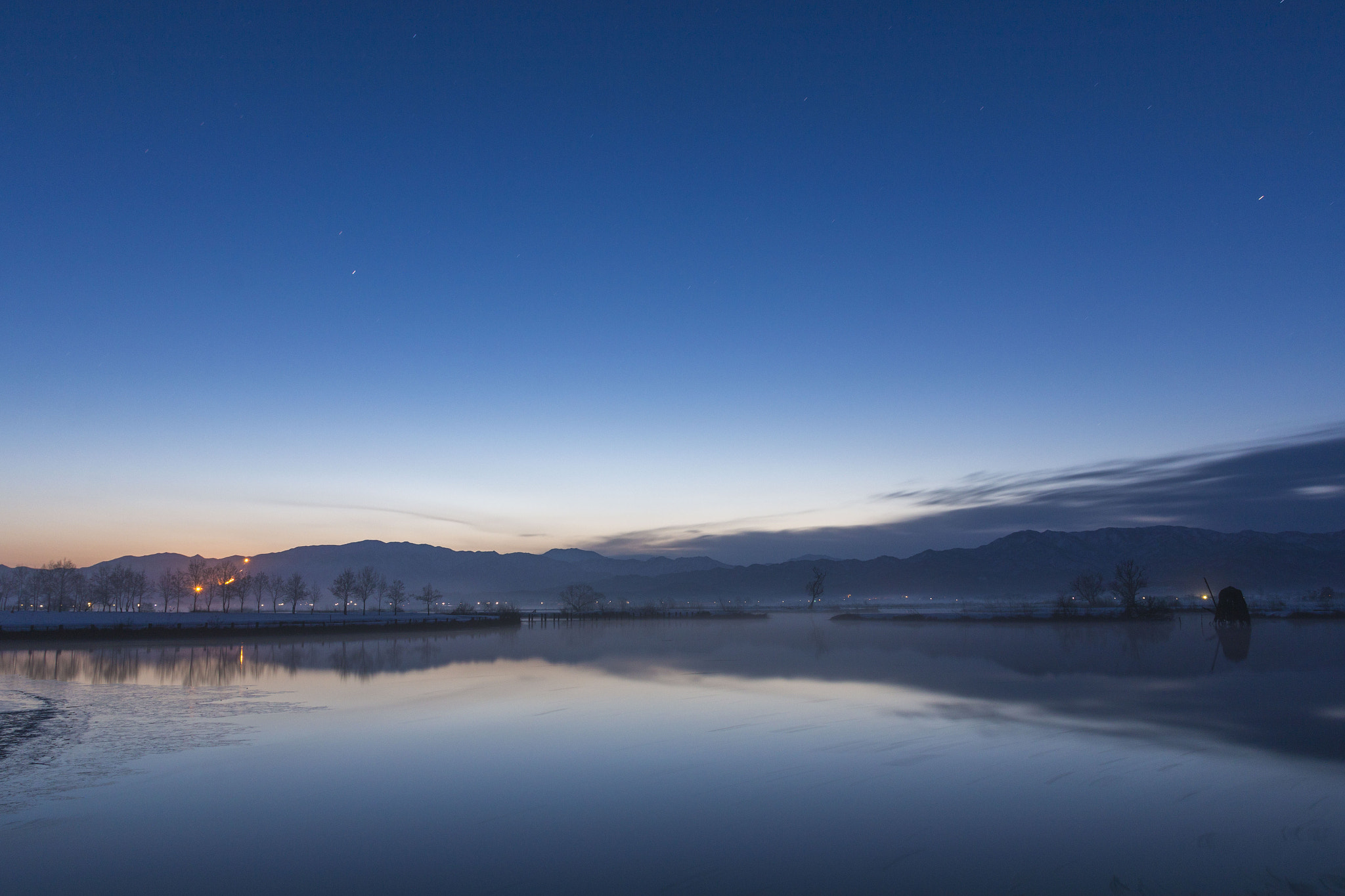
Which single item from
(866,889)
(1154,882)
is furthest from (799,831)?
(1154,882)

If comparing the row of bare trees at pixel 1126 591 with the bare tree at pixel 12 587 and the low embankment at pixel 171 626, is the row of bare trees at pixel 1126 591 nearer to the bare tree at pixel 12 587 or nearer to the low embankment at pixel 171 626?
the low embankment at pixel 171 626

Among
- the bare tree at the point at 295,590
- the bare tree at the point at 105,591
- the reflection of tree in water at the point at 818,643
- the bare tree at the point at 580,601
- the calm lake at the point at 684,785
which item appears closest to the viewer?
the calm lake at the point at 684,785

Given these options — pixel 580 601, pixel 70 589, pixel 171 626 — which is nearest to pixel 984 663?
pixel 171 626

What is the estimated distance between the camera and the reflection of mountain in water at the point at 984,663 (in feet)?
78.4

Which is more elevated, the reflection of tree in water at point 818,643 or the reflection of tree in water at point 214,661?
the reflection of tree in water at point 214,661

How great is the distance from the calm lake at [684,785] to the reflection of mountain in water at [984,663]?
334 mm

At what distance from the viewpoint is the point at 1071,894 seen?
989cm

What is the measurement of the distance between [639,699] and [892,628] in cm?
5980

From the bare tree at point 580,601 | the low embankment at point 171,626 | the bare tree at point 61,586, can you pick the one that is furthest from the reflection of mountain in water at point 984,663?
the bare tree at point 61,586

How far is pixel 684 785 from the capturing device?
52.4 feet

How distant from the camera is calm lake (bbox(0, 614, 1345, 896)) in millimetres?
10938

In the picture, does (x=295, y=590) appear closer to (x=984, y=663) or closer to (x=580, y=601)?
(x=580, y=601)

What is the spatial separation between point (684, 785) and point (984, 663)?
3106cm

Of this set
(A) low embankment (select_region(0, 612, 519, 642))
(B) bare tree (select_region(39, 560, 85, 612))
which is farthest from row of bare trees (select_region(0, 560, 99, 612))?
(A) low embankment (select_region(0, 612, 519, 642))
